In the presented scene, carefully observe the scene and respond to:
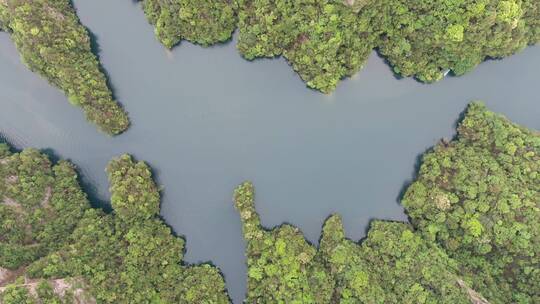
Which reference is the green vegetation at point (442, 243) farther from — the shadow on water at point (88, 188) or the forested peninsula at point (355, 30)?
the shadow on water at point (88, 188)

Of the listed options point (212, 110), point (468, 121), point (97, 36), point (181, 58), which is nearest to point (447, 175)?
point (468, 121)

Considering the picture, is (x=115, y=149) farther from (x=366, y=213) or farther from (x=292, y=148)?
(x=366, y=213)

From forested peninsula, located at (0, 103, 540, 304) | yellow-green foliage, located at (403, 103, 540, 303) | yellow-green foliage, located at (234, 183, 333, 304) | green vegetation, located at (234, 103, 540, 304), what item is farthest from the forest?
yellow-green foliage, located at (234, 183, 333, 304)

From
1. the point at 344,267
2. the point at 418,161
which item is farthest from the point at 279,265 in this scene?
the point at 418,161

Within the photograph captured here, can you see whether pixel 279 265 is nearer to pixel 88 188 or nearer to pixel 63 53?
pixel 88 188

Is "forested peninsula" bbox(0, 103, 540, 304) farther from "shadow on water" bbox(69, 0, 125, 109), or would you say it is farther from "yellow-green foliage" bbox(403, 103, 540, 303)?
"shadow on water" bbox(69, 0, 125, 109)

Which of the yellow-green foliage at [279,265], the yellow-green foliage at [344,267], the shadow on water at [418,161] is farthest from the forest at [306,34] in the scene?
the yellow-green foliage at [344,267]
